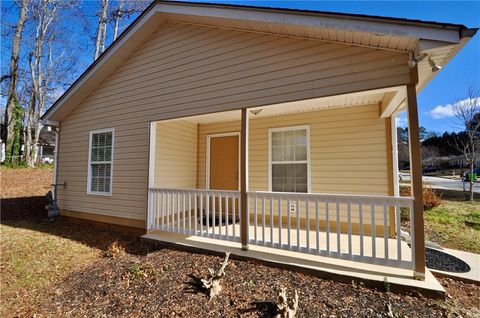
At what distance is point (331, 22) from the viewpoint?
345cm

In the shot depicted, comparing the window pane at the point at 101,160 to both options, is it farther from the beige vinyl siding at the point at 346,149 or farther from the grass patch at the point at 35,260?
the beige vinyl siding at the point at 346,149

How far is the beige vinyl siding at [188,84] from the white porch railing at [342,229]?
1.00 m

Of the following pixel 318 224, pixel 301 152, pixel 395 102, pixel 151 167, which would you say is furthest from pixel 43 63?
pixel 395 102

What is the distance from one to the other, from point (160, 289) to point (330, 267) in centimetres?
247

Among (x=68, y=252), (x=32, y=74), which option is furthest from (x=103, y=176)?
(x=32, y=74)

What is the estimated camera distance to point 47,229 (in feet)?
20.7

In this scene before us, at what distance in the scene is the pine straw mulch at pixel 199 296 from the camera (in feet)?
8.92

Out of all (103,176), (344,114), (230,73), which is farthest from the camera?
(103,176)

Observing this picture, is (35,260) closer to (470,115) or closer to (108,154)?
(108,154)

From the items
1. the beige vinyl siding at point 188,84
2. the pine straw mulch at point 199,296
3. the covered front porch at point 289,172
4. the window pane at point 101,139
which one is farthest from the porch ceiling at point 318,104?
the window pane at point 101,139

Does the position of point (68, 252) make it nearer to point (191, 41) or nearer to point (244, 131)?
point (244, 131)

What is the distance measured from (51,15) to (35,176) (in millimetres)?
10577

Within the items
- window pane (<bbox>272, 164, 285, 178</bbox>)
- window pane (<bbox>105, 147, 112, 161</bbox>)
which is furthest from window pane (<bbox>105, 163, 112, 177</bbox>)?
window pane (<bbox>272, 164, 285, 178</bbox>)

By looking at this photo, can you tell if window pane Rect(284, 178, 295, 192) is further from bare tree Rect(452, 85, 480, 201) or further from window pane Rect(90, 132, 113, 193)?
bare tree Rect(452, 85, 480, 201)
